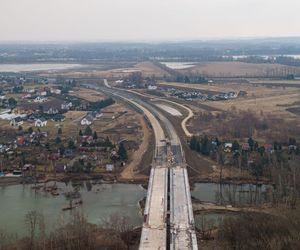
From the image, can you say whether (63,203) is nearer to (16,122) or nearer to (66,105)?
(16,122)

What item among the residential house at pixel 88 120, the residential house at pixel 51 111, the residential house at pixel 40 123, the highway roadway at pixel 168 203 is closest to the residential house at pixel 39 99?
the residential house at pixel 51 111

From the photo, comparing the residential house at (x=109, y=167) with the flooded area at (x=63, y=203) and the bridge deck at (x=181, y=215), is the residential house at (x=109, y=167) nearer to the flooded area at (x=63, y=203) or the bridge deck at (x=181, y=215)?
the flooded area at (x=63, y=203)

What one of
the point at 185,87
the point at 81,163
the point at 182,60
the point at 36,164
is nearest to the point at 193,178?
the point at 81,163

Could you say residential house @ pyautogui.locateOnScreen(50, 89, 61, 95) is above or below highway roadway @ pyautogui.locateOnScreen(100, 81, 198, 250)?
below

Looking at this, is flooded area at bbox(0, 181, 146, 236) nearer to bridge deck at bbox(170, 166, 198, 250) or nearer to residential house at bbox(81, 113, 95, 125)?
bridge deck at bbox(170, 166, 198, 250)

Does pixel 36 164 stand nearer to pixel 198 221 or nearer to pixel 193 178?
pixel 193 178

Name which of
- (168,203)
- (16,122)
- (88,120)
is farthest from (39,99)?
(168,203)

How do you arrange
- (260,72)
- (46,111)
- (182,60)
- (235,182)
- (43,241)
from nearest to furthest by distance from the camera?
(43,241), (235,182), (46,111), (260,72), (182,60)

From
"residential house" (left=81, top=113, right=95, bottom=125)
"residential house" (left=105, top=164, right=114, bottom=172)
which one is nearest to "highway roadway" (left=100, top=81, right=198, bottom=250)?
"residential house" (left=105, top=164, right=114, bottom=172)
